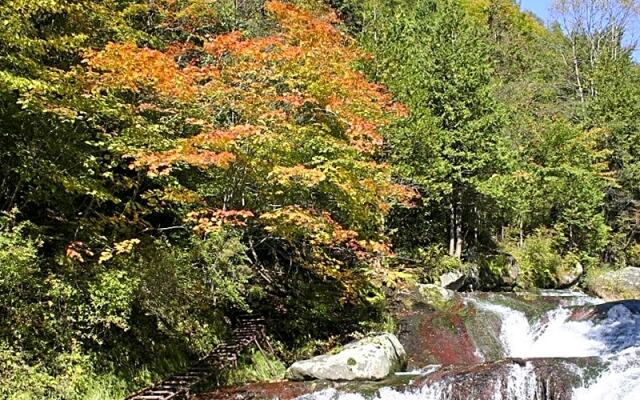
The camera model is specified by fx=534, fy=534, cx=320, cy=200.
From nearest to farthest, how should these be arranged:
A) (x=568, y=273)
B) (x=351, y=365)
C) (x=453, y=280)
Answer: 1. (x=351, y=365)
2. (x=453, y=280)
3. (x=568, y=273)

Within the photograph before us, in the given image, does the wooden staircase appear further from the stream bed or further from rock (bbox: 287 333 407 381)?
rock (bbox: 287 333 407 381)

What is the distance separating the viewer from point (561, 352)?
1242 cm

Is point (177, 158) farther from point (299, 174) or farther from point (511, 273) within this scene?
point (511, 273)

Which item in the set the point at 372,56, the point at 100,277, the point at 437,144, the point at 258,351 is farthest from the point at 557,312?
the point at 100,277

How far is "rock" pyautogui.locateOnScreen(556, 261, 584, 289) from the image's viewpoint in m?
20.4

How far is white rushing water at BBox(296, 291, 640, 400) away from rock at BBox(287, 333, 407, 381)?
1.96ft

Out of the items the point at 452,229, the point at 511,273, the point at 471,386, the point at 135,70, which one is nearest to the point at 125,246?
the point at 135,70

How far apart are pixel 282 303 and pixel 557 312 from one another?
724 centimetres

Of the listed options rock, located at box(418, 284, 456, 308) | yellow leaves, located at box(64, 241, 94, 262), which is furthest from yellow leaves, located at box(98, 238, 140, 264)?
rock, located at box(418, 284, 456, 308)

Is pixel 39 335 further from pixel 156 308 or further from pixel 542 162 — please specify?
pixel 542 162

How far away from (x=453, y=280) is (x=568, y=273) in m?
7.16

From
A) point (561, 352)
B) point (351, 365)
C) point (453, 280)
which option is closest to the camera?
point (351, 365)

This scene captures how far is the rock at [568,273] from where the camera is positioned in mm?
20422

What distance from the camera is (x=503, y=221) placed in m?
22.2
